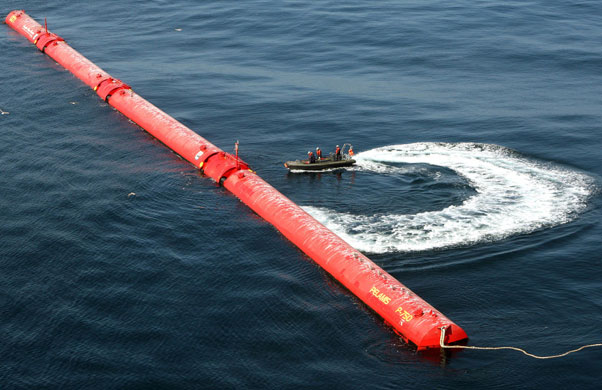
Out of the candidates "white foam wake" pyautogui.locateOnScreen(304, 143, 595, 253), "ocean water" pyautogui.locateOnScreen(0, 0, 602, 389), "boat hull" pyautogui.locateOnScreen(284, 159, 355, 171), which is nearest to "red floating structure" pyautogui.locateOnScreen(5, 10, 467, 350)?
"ocean water" pyautogui.locateOnScreen(0, 0, 602, 389)

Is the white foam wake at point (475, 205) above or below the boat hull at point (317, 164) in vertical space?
below

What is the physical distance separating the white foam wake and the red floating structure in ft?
16.8

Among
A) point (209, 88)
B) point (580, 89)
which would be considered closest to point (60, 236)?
point (209, 88)

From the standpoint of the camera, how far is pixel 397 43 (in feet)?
503

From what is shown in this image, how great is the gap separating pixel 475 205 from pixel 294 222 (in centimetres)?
2412

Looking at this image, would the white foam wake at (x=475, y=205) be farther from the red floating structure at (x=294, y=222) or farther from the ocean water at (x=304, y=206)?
the red floating structure at (x=294, y=222)

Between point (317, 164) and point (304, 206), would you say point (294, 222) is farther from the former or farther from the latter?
point (317, 164)

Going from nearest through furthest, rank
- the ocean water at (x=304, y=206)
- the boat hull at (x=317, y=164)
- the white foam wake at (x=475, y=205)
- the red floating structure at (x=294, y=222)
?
the ocean water at (x=304, y=206), the red floating structure at (x=294, y=222), the white foam wake at (x=475, y=205), the boat hull at (x=317, y=164)

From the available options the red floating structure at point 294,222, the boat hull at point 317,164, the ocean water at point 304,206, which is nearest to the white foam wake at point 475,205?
the ocean water at point 304,206

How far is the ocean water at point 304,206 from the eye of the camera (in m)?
58.2

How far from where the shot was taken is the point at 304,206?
8575 cm

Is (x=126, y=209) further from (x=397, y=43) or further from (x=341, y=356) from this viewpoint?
(x=397, y=43)

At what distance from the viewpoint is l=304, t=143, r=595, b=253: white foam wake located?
77.9 m

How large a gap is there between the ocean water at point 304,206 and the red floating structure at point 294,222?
151 cm
